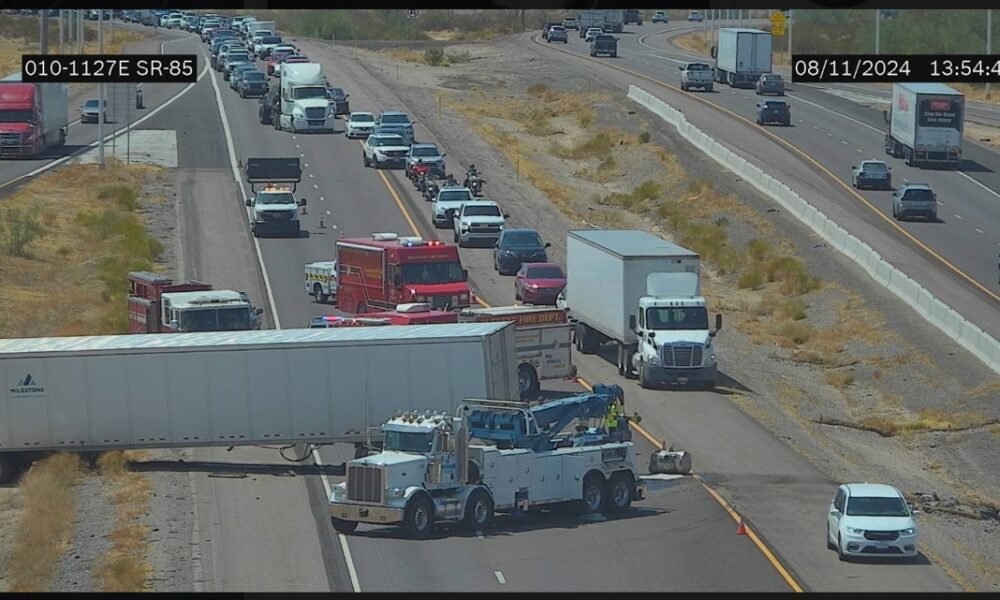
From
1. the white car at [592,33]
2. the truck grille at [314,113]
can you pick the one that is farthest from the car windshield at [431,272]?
the white car at [592,33]

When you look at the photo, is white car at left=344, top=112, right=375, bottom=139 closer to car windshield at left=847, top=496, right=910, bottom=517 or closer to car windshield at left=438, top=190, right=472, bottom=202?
car windshield at left=438, top=190, right=472, bottom=202

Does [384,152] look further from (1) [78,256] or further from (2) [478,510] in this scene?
(2) [478,510]

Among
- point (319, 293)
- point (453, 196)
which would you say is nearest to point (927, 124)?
point (453, 196)

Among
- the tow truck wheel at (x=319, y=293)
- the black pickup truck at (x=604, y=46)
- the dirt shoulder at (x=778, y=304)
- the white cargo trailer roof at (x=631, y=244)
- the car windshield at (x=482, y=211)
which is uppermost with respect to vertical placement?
the black pickup truck at (x=604, y=46)

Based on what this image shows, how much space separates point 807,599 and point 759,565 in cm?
258

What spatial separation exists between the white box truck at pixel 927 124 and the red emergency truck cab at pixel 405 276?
38973 mm

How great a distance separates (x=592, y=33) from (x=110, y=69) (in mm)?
133445

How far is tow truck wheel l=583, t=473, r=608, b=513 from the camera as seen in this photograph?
33781 millimetres

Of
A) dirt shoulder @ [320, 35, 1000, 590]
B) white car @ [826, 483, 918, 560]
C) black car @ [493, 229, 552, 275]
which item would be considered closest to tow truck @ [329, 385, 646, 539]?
white car @ [826, 483, 918, 560]

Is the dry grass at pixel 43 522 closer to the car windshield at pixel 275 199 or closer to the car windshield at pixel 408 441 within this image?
the car windshield at pixel 408 441

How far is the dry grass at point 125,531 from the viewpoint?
92.8 feet

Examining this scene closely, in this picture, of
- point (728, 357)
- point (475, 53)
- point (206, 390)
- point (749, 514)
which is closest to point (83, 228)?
point (728, 357)

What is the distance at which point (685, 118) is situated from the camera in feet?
327

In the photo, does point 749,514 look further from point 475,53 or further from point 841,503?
point 475,53
